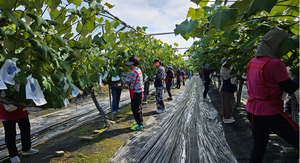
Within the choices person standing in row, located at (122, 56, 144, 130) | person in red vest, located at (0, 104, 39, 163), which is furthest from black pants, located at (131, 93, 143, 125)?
person in red vest, located at (0, 104, 39, 163)

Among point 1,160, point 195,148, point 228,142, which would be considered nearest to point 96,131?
point 1,160

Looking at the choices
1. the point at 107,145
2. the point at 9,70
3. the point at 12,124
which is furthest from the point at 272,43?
the point at 12,124

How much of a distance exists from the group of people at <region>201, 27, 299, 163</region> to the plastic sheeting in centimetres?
102

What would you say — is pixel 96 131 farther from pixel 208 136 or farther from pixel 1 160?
pixel 208 136

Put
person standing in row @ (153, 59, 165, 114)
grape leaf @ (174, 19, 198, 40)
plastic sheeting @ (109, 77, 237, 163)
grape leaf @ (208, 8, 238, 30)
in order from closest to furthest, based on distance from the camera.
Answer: grape leaf @ (208, 8, 238, 30) → grape leaf @ (174, 19, 198, 40) → plastic sheeting @ (109, 77, 237, 163) → person standing in row @ (153, 59, 165, 114)

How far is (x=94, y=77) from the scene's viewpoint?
3.37 m

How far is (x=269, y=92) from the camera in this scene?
1772 millimetres

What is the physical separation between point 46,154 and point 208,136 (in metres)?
3.09

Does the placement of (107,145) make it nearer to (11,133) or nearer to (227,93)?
(11,133)

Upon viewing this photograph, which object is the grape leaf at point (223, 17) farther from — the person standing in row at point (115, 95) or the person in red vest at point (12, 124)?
the person standing in row at point (115, 95)

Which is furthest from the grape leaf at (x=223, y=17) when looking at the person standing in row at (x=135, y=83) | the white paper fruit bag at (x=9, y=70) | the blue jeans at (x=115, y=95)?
the blue jeans at (x=115, y=95)

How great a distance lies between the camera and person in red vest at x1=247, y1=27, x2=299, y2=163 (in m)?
1.64

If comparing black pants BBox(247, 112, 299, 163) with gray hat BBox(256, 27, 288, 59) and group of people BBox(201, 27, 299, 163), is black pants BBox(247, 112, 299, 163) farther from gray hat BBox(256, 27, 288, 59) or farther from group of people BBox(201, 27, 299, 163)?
gray hat BBox(256, 27, 288, 59)

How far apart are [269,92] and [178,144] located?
1.97 m
